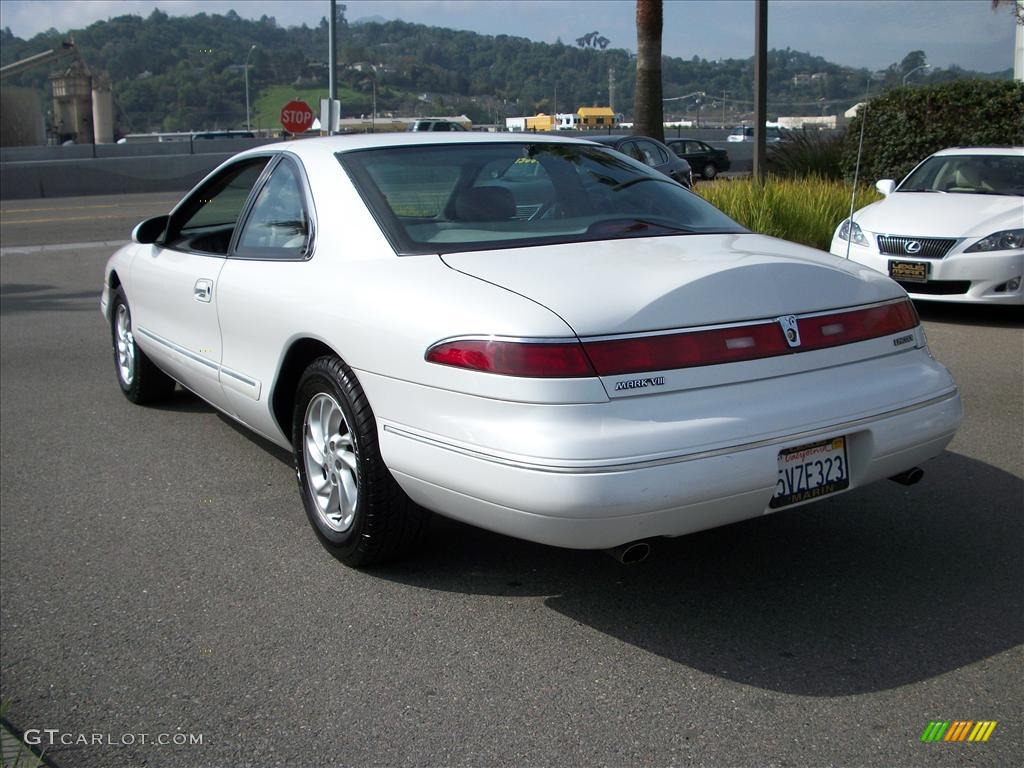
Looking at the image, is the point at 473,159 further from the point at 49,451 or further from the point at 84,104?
the point at 84,104

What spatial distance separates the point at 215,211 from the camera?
5.73 meters

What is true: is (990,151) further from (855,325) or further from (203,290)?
(203,290)

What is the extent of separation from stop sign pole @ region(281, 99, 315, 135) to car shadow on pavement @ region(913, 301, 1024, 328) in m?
18.0

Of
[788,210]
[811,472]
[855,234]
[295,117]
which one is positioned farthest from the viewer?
[295,117]

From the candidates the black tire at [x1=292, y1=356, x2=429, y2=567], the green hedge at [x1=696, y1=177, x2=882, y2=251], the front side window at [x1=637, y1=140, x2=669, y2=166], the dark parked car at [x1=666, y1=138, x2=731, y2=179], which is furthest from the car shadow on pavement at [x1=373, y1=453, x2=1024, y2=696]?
the dark parked car at [x1=666, y1=138, x2=731, y2=179]

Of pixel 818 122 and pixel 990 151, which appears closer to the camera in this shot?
pixel 990 151

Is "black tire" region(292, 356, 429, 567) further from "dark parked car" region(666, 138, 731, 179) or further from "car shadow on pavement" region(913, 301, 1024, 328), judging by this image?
"dark parked car" region(666, 138, 731, 179)

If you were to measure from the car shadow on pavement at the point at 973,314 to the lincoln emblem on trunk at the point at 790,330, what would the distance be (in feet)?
20.3

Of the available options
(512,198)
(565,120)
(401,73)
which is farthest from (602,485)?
(401,73)

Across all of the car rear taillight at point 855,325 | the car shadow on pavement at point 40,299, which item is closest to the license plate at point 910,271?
the car rear taillight at point 855,325

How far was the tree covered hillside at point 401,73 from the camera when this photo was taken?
59.9 ft

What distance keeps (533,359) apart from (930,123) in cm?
1639

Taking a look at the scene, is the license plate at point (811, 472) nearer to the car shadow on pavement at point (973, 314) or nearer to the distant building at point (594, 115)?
the car shadow on pavement at point (973, 314)

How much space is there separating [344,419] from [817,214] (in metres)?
9.82
